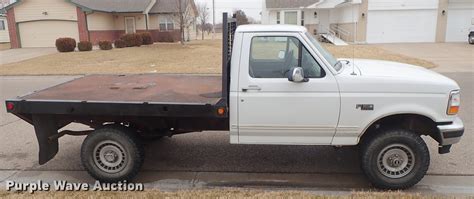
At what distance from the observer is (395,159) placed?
4223 mm

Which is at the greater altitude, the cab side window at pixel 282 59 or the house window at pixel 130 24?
the house window at pixel 130 24

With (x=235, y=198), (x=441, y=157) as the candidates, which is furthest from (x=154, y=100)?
(x=441, y=157)

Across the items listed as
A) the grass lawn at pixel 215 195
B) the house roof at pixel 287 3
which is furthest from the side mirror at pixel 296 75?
the house roof at pixel 287 3

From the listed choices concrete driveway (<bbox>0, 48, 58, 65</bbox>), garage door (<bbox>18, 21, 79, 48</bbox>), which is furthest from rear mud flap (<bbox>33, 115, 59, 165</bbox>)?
garage door (<bbox>18, 21, 79, 48</bbox>)

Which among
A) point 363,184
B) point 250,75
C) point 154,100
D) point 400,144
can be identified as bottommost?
point 363,184

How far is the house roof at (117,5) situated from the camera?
34.0 m

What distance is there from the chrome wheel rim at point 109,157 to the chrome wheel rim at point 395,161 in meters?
2.95

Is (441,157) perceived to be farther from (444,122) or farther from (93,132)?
(93,132)

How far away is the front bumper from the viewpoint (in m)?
4.09

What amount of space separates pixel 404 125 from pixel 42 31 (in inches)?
1365

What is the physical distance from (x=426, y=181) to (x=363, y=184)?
765 mm

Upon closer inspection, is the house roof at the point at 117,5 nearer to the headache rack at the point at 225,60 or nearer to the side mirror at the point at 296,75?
the headache rack at the point at 225,60

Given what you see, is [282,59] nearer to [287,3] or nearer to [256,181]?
[256,181]

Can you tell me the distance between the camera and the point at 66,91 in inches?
197
